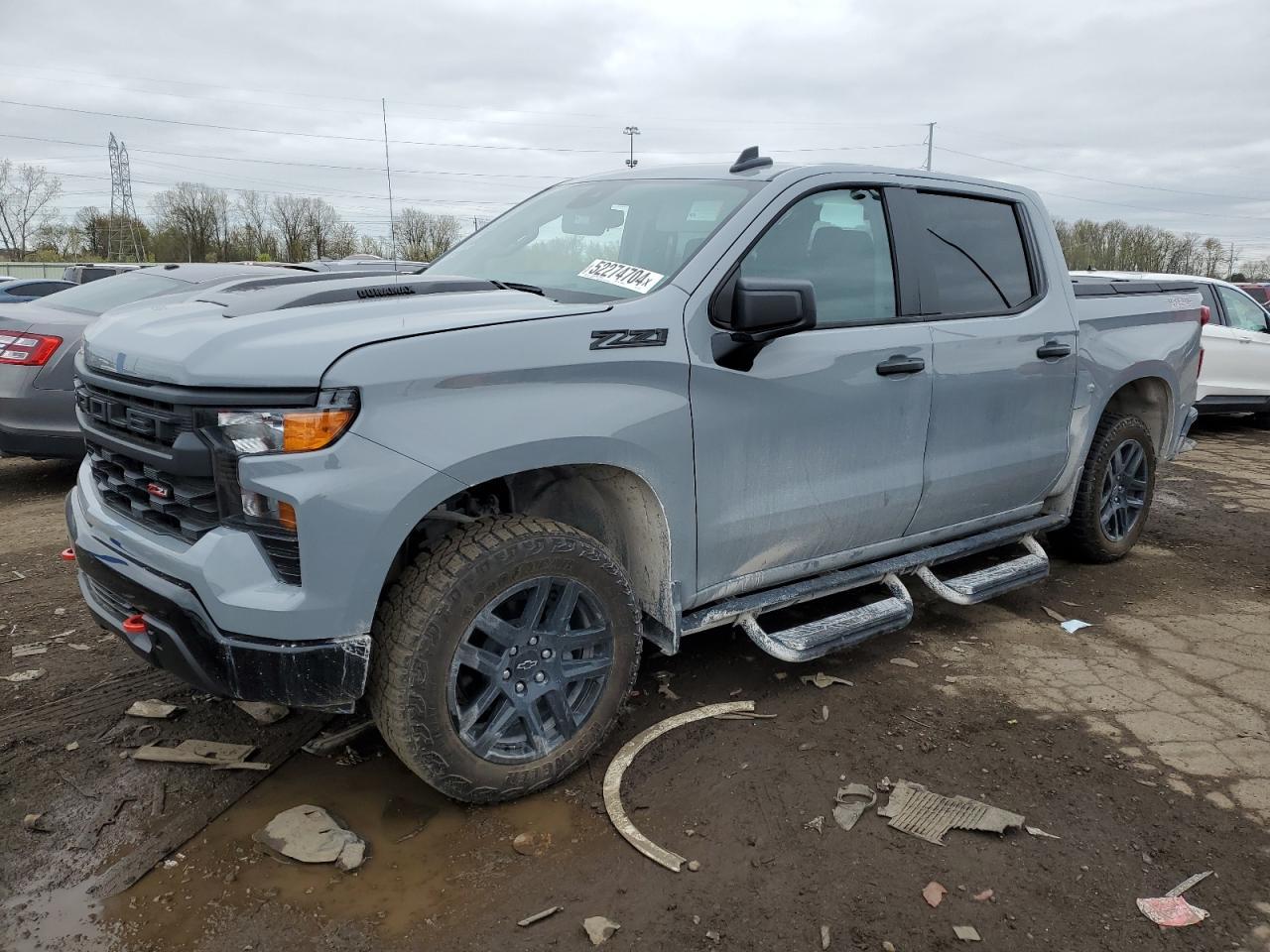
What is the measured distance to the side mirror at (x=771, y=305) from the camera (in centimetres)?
288

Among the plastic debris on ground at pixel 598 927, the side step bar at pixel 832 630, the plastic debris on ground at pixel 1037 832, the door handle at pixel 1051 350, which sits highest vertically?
the door handle at pixel 1051 350

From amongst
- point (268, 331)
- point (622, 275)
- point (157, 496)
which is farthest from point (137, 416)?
point (622, 275)

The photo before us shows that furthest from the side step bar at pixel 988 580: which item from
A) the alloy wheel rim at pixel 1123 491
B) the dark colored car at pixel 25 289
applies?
the dark colored car at pixel 25 289

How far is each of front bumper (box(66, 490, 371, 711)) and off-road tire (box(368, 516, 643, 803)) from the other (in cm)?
11

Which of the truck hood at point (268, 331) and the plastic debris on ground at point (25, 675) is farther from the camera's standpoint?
the plastic debris on ground at point (25, 675)

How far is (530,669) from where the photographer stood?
2818 mm

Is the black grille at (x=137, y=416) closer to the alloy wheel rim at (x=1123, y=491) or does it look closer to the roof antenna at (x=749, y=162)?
the roof antenna at (x=749, y=162)

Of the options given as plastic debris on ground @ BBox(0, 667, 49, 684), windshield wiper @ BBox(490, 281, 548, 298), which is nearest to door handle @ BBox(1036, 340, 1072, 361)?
windshield wiper @ BBox(490, 281, 548, 298)

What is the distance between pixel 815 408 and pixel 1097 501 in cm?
252

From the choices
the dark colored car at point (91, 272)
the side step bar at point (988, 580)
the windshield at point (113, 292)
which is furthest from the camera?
the dark colored car at point (91, 272)

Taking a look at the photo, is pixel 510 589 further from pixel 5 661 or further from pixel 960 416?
pixel 5 661

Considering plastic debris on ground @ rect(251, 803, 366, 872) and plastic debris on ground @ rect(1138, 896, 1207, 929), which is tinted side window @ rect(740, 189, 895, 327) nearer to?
plastic debris on ground @ rect(1138, 896, 1207, 929)

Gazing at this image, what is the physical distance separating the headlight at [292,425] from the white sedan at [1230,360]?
10173 millimetres

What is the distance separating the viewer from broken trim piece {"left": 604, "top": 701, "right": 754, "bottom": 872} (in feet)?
8.75
